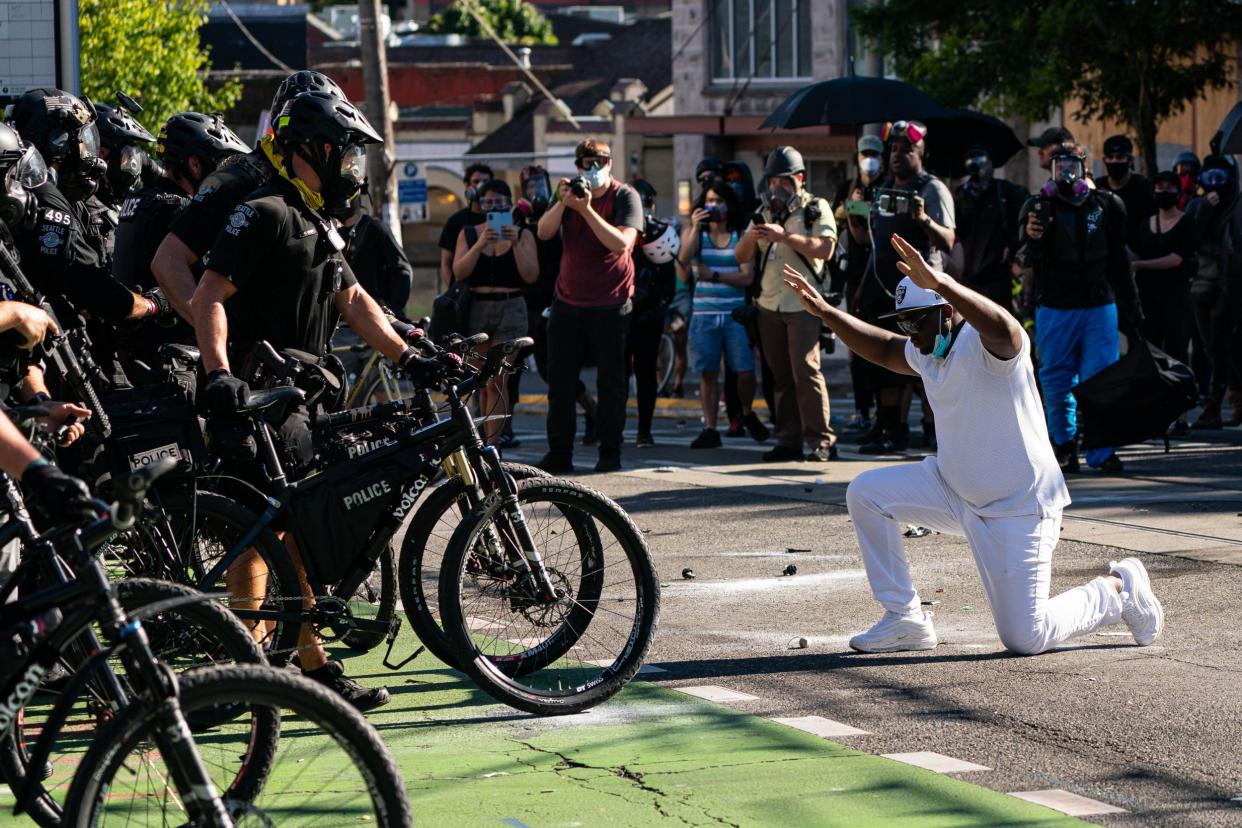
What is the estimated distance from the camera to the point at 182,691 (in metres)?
3.99

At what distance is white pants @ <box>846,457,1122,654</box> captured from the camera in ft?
23.4

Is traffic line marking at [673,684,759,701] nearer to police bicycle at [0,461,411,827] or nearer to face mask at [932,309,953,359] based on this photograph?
face mask at [932,309,953,359]

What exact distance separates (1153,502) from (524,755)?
5877mm

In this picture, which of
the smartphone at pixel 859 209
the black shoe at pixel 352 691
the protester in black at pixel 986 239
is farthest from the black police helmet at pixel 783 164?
the black shoe at pixel 352 691

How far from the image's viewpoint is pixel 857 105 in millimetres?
15766

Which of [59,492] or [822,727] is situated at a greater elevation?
[59,492]

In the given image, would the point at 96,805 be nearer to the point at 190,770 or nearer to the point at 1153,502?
the point at 190,770

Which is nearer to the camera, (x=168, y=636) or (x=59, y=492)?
(x=59, y=492)

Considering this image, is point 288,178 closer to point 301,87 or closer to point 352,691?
point 301,87

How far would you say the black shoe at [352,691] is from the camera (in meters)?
6.63

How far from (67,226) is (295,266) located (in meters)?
0.90

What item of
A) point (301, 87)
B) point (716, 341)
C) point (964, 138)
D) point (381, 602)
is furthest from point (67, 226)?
point (964, 138)

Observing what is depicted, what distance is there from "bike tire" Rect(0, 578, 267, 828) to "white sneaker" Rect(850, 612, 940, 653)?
10.2 feet

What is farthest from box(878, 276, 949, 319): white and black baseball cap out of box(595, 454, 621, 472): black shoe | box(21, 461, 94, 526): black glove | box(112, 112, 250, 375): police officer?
box(595, 454, 621, 472): black shoe
